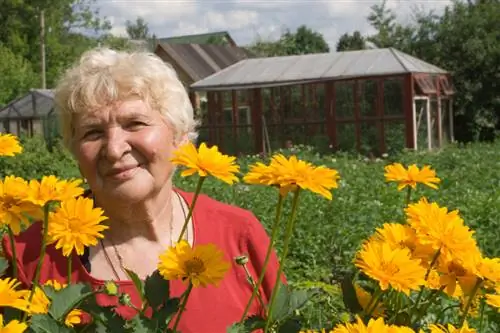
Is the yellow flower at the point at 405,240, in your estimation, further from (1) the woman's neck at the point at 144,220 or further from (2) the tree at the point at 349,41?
(2) the tree at the point at 349,41

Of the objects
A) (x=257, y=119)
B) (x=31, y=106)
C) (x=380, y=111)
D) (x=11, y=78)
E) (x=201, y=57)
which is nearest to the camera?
(x=380, y=111)

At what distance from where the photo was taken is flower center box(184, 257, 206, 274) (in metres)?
0.91

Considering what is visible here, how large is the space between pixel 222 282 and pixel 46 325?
38.0 inches

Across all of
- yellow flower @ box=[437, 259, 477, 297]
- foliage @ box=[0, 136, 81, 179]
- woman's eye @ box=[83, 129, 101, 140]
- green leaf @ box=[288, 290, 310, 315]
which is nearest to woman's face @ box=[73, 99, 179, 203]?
woman's eye @ box=[83, 129, 101, 140]

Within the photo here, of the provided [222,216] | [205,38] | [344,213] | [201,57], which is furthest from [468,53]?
[205,38]

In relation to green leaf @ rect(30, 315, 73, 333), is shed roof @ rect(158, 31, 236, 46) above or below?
above

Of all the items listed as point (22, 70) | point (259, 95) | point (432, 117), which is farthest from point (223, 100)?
point (22, 70)

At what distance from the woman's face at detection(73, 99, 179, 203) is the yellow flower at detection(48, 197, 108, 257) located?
2.12ft

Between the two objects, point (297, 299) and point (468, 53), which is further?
point (468, 53)

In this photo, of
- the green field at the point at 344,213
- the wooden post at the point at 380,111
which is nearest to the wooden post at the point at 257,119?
the wooden post at the point at 380,111

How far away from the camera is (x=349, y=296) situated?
97cm

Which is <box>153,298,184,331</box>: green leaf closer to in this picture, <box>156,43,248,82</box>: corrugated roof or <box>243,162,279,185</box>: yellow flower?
<box>243,162,279,185</box>: yellow flower

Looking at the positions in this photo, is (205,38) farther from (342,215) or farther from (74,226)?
(74,226)

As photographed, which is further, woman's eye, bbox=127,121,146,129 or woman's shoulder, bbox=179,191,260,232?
woman's shoulder, bbox=179,191,260,232
